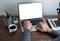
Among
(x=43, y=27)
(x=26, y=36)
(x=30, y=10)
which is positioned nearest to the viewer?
(x=26, y=36)

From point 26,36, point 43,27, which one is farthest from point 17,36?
point 43,27

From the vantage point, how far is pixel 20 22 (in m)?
1.64

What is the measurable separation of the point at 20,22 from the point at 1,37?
299 mm

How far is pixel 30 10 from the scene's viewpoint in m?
1.65

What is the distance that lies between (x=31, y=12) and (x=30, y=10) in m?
0.02

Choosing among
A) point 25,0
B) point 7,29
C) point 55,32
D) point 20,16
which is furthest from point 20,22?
point 55,32

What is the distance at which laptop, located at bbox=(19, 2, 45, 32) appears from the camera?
1627mm

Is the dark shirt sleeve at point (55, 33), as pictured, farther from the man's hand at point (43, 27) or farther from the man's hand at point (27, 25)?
the man's hand at point (27, 25)

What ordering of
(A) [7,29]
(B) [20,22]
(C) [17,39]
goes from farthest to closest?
(B) [20,22] < (A) [7,29] < (C) [17,39]

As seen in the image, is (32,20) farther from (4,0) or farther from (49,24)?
(4,0)

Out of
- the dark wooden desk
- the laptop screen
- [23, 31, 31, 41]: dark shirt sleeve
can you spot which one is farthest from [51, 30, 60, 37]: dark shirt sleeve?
the laptop screen

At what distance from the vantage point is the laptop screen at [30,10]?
1627 mm

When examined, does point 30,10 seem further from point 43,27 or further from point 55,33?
point 55,33

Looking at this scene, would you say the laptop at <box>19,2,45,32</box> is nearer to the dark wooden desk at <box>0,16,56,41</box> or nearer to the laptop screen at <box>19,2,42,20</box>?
the laptop screen at <box>19,2,42,20</box>
